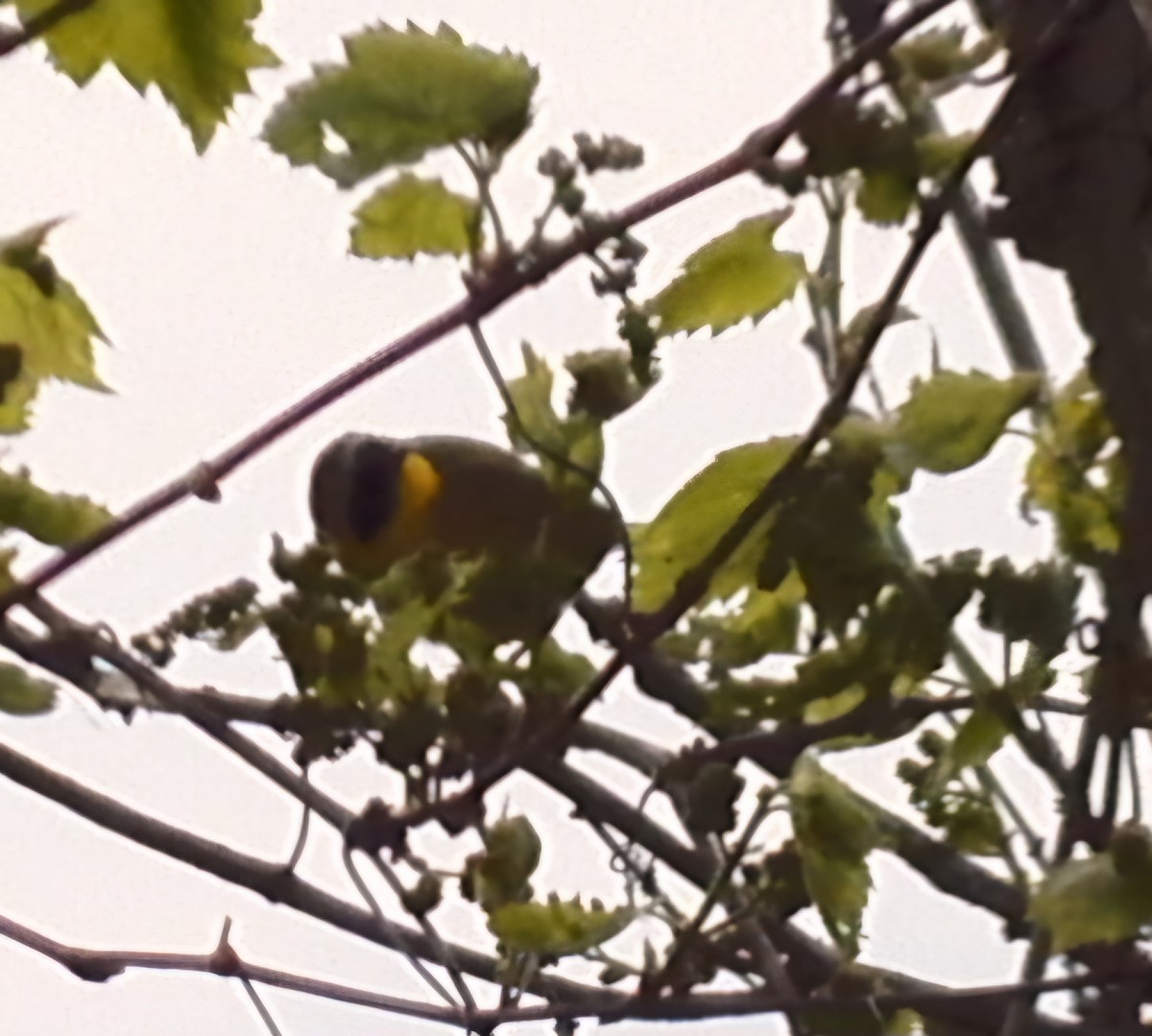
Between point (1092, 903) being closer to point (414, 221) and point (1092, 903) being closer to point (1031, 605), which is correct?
point (1031, 605)

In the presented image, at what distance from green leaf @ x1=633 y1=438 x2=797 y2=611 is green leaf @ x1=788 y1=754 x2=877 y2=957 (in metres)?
0.07

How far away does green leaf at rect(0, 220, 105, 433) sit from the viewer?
12.4 inches

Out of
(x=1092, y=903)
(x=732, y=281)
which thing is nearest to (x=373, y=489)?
(x=732, y=281)

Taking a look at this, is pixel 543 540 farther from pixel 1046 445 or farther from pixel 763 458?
pixel 1046 445

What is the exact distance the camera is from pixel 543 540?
1.09 feet

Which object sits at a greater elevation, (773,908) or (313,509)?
(313,509)

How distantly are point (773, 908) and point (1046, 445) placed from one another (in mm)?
188

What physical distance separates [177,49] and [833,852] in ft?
0.93

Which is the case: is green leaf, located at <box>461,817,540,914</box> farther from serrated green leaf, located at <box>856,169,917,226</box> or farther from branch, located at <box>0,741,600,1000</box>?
serrated green leaf, located at <box>856,169,917,226</box>

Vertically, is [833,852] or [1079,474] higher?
[1079,474]

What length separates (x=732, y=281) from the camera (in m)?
0.30

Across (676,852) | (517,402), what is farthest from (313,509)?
(676,852)

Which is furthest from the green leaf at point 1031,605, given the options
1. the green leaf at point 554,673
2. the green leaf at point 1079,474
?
the green leaf at point 554,673

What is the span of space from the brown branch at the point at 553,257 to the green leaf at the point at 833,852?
0.17m
